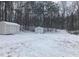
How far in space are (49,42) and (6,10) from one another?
1045 mm

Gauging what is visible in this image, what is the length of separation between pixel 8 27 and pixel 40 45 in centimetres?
71

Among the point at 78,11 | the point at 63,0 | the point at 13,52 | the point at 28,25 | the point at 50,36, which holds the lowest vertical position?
the point at 13,52

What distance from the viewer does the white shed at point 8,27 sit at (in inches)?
106

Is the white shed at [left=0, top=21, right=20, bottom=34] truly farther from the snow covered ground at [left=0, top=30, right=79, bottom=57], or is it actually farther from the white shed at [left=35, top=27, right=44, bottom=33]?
the white shed at [left=35, top=27, right=44, bottom=33]

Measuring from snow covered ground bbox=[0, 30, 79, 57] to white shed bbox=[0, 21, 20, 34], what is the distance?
3.5 inches

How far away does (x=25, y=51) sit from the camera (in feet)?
8.55

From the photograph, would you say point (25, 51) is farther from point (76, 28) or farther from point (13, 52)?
point (76, 28)

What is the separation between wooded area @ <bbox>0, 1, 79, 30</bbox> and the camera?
2.75m

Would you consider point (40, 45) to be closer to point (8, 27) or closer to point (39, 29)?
point (39, 29)

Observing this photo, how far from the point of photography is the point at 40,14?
9.15 feet

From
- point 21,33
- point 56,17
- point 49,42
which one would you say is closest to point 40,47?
point 49,42

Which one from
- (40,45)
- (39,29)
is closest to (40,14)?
(39,29)

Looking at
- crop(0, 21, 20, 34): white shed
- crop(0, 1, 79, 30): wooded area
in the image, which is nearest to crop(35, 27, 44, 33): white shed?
crop(0, 1, 79, 30): wooded area

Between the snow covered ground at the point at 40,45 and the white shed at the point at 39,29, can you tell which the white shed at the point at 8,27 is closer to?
the snow covered ground at the point at 40,45
